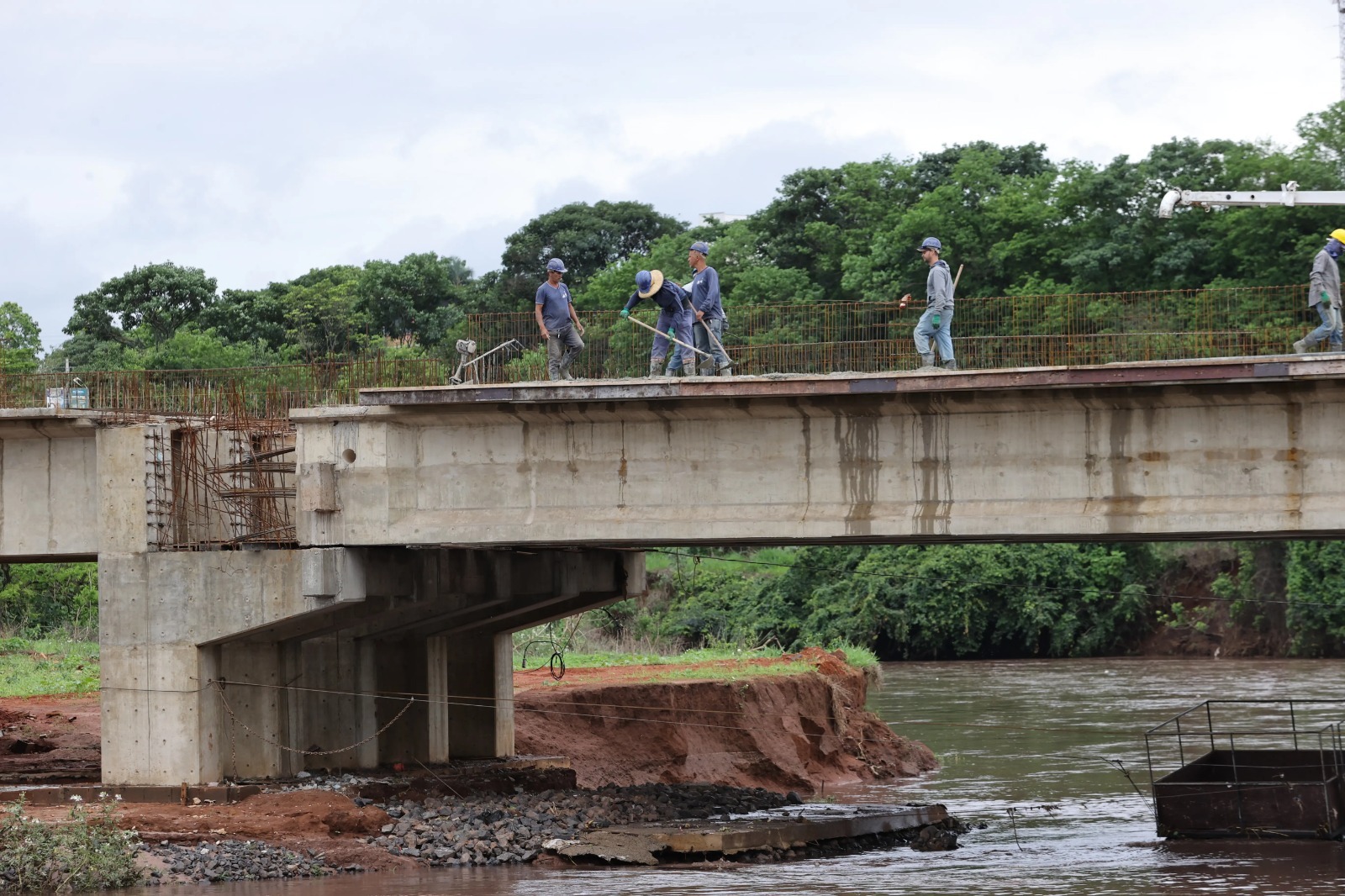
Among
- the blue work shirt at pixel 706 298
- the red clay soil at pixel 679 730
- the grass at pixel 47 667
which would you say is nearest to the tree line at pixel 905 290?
the grass at pixel 47 667

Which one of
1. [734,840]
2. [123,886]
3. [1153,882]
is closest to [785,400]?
[734,840]

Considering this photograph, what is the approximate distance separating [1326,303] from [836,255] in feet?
191

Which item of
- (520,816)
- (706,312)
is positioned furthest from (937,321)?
(520,816)

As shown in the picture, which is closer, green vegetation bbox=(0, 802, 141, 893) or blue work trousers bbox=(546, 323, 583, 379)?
green vegetation bbox=(0, 802, 141, 893)

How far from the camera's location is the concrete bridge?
20.4 meters

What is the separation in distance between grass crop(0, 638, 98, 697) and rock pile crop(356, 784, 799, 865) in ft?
41.2

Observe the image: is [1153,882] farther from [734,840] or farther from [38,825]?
[38,825]


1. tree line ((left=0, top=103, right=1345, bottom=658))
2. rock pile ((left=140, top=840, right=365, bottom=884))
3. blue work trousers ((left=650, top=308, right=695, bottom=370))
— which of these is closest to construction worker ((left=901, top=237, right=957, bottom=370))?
blue work trousers ((left=650, top=308, right=695, bottom=370))

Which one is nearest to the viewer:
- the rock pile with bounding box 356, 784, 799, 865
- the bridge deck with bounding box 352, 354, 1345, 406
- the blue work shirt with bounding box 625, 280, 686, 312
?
the bridge deck with bounding box 352, 354, 1345, 406

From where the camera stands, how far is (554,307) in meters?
23.2

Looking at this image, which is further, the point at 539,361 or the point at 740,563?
the point at 740,563

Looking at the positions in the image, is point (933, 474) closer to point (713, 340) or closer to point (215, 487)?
point (713, 340)

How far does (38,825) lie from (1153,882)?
44.4 ft

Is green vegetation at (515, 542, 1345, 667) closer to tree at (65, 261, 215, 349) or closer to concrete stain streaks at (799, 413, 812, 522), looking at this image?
tree at (65, 261, 215, 349)
